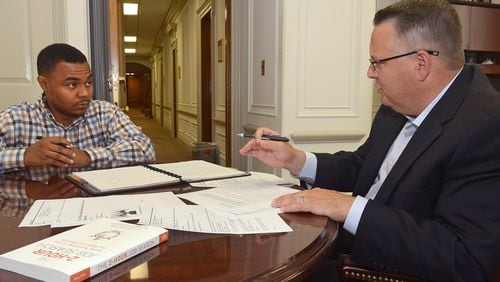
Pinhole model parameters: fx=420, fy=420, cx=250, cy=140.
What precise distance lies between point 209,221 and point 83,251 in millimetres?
304

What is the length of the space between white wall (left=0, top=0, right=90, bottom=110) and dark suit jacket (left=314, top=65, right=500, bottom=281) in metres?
2.54

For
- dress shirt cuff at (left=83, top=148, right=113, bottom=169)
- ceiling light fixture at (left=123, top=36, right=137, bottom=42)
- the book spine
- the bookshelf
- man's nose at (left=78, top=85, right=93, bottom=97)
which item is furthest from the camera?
ceiling light fixture at (left=123, top=36, right=137, bottom=42)

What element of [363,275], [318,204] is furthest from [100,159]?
[363,275]

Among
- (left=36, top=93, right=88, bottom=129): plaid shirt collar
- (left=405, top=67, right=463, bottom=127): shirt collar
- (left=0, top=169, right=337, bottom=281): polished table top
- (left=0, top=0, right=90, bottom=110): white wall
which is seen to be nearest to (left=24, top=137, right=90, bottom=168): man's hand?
(left=36, top=93, right=88, bottom=129): plaid shirt collar

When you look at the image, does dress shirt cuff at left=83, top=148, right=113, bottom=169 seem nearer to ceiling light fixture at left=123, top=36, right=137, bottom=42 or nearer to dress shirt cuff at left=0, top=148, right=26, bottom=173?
dress shirt cuff at left=0, top=148, right=26, bottom=173

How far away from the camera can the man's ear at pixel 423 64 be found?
1.23 meters

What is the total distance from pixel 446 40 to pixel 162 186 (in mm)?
955

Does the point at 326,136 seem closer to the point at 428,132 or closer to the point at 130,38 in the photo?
the point at 428,132

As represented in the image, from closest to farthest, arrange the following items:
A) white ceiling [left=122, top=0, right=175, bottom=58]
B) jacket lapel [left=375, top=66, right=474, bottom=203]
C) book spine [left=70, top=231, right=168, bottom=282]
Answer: book spine [left=70, top=231, right=168, bottom=282], jacket lapel [left=375, top=66, right=474, bottom=203], white ceiling [left=122, top=0, right=175, bottom=58]

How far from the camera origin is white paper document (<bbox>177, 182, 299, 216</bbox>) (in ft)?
3.37

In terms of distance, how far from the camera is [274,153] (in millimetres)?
1493

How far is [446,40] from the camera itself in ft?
4.02

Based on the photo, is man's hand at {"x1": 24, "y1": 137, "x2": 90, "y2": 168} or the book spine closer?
the book spine

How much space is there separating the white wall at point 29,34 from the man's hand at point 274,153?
1.99 metres
